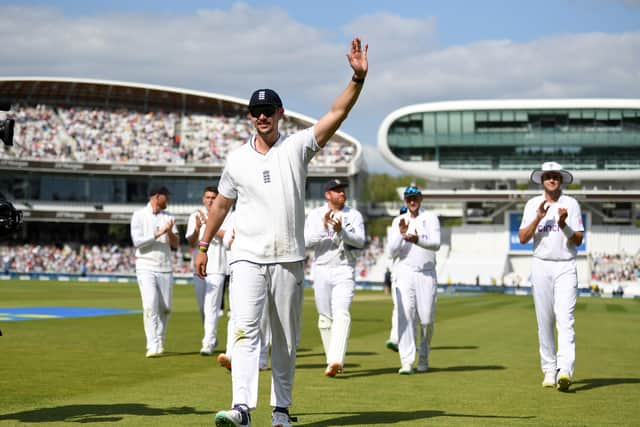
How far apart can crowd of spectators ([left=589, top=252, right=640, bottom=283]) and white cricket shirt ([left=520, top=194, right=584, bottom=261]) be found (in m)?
58.9

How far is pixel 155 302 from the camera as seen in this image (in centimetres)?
1298

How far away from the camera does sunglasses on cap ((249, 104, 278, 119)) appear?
22.1 feet

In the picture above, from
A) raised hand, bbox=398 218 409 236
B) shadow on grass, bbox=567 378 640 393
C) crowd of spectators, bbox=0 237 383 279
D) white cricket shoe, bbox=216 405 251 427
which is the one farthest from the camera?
crowd of spectators, bbox=0 237 383 279

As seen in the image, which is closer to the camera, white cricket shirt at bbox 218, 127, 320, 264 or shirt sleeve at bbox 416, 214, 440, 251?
white cricket shirt at bbox 218, 127, 320, 264

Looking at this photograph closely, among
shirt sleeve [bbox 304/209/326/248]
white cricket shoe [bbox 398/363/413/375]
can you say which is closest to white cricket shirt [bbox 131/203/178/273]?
shirt sleeve [bbox 304/209/326/248]

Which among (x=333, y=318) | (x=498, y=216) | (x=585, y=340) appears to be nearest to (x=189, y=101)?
(x=498, y=216)

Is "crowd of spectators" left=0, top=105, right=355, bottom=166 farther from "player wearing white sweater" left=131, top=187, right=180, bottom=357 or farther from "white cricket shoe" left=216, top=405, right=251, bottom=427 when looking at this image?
"white cricket shoe" left=216, top=405, right=251, bottom=427

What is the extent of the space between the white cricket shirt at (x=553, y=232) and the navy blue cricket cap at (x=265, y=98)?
4.05m

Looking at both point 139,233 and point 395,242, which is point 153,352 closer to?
point 139,233

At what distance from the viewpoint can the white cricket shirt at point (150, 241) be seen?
13031mm

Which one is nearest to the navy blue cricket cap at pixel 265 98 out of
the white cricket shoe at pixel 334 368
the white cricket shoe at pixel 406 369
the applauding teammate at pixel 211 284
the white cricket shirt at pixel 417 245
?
the white cricket shoe at pixel 334 368

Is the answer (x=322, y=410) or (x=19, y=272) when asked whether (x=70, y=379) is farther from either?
(x=19, y=272)

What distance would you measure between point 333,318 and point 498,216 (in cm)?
7410

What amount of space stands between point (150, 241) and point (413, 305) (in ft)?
12.9
